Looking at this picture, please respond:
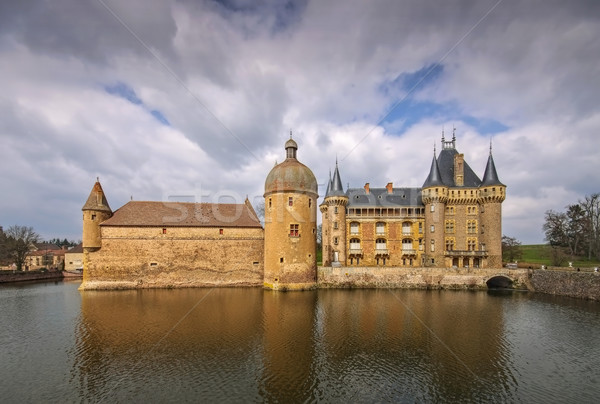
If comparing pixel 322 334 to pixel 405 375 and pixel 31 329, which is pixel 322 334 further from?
pixel 31 329

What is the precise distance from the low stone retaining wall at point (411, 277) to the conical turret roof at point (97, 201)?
21264mm

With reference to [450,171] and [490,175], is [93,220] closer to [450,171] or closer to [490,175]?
[450,171]

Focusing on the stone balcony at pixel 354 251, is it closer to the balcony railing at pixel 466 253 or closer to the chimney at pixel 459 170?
the balcony railing at pixel 466 253

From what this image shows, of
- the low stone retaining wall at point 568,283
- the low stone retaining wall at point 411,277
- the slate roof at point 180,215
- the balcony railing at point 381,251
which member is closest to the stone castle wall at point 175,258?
the slate roof at point 180,215

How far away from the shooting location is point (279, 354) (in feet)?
41.2

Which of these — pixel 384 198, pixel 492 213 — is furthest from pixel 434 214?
pixel 384 198

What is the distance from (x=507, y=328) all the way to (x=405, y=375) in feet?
30.9

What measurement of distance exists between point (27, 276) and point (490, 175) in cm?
5789

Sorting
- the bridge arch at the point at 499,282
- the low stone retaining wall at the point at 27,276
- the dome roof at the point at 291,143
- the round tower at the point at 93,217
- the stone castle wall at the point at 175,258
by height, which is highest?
the dome roof at the point at 291,143

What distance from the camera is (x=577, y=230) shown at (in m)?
43.5

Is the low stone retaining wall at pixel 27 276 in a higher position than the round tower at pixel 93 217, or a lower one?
lower

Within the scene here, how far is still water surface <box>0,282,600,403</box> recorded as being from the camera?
9828 mm

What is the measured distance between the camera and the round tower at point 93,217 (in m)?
27.7

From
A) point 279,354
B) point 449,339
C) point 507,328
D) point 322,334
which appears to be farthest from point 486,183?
point 279,354
